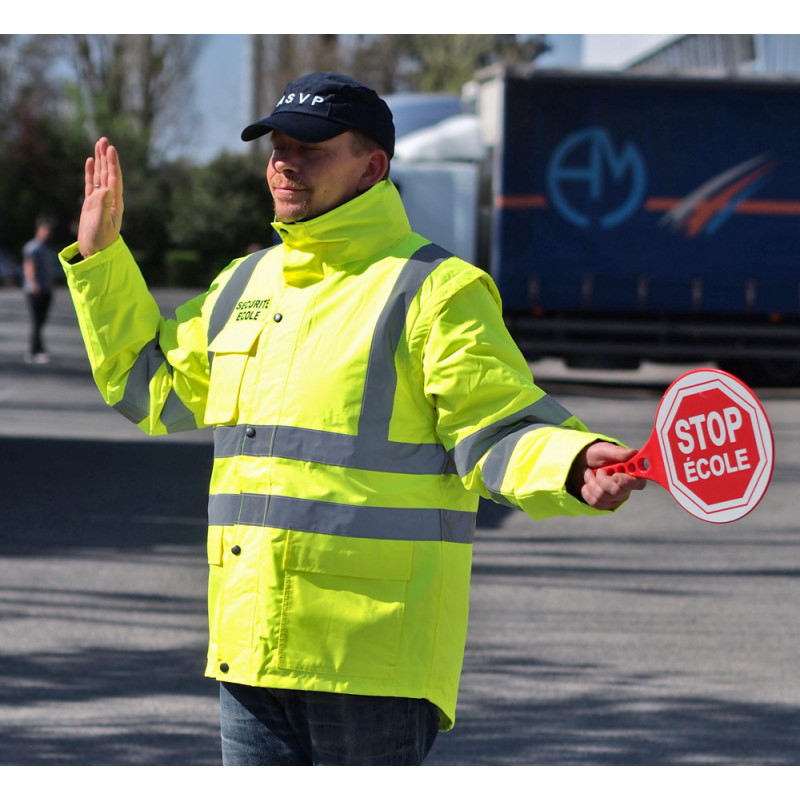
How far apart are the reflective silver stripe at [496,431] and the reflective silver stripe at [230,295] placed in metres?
0.63

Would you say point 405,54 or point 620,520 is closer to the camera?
point 620,520

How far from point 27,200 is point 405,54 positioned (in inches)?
648

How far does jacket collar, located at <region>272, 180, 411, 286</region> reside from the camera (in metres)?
2.83

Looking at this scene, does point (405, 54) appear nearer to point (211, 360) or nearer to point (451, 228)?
point (451, 228)

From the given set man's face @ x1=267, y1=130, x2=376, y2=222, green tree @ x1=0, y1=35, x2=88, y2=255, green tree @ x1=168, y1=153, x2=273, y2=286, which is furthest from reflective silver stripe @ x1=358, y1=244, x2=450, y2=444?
green tree @ x1=0, y1=35, x2=88, y2=255

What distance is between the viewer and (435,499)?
2797 millimetres

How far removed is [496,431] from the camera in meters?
2.69

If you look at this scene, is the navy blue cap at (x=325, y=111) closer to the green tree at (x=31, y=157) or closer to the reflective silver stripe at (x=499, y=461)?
the reflective silver stripe at (x=499, y=461)

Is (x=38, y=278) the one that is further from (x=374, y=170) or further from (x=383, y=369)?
(x=383, y=369)

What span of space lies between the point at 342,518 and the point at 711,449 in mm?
742

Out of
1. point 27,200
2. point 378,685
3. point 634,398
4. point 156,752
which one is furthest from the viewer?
point 27,200

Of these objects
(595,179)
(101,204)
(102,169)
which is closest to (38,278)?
(595,179)

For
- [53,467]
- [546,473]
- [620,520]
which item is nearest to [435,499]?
[546,473]

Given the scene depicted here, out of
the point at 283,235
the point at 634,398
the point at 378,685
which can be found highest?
the point at 283,235
